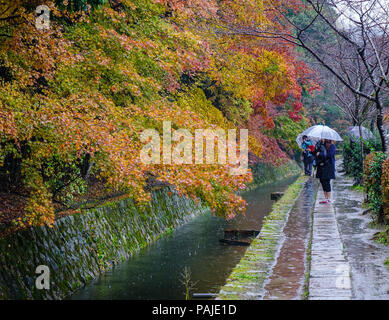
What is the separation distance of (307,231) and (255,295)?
4636 millimetres

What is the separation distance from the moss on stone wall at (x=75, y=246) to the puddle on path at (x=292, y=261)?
3.80m

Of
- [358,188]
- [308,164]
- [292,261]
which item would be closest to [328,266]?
[292,261]

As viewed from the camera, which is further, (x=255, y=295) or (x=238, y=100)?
(x=238, y=100)

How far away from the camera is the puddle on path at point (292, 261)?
643 cm

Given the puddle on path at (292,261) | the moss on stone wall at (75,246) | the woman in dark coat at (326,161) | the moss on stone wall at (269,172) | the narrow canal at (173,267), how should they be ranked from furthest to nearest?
the moss on stone wall at (269,172) → the woman in dark coat at (326,161) → the narrow canal at (173,267) → the moss on stone wall at (75,246) → the puddle on path at (292,261)

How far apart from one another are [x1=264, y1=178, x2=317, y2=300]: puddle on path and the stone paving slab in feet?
0.67

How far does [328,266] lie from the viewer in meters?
7.19

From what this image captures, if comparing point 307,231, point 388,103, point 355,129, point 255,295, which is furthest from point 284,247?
point 388,103

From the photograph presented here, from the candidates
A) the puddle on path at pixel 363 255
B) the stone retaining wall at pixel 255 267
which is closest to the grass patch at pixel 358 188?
the puddle on path at pixel 363 255

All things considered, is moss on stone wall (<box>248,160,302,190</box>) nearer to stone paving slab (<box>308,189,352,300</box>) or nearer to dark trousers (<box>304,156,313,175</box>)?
dark trousers (<box>304,156,313,175</box>)

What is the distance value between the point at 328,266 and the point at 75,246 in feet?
16.6

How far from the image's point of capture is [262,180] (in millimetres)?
29734

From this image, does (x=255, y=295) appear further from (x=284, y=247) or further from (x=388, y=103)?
(x=388, y=103)

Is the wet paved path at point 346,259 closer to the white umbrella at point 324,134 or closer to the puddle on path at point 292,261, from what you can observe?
the puddle on path at point 292,261
